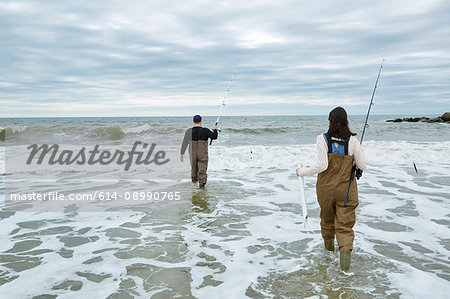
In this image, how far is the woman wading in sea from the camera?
3730 millimetres

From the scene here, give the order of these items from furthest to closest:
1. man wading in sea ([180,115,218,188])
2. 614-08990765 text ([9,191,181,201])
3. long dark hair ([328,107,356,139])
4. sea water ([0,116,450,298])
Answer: man wading in sea ([180,115,218,188]) < 614-08990765 text ([9,191,181,201]) < long dark hair ([328,107,356,139]) < sea water ([0,116,450,298])

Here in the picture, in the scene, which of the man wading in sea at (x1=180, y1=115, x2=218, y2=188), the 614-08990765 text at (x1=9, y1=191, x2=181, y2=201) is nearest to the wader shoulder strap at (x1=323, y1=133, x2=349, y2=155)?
the 614-08990765 text at (x1=9, y1=191, x2=181, y2=201)

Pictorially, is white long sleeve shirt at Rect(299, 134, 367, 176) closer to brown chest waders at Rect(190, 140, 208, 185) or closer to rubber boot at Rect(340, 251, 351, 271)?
rubber boot at Rect(340, 251, 351, 271)

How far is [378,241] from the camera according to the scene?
489 cm

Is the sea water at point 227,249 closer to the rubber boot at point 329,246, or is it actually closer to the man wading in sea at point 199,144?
the rubber boot at point 329,246

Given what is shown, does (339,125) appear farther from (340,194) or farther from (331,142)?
(340,194)

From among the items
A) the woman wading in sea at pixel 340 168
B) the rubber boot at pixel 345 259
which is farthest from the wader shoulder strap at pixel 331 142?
the rubber boot at pixel 345 259

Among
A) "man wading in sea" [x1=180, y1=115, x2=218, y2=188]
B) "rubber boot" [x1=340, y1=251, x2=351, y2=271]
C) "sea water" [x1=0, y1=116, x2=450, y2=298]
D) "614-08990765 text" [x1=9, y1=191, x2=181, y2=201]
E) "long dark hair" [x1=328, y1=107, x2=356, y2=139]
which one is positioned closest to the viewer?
"sea water" [x1=0, y1=116, x2=450, y2=298]

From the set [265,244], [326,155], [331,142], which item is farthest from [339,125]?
[265,244]

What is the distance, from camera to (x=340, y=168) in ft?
12.3

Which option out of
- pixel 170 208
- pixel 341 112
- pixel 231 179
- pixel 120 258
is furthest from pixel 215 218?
pixel 231 179

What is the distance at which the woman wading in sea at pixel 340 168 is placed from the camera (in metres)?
3.73

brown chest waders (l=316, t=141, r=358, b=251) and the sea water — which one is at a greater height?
brown chest waders (l=316, t=141, r=358, b=251)

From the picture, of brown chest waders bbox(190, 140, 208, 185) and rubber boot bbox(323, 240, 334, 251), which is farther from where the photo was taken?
brown chest waders bbox(190, 140, 208, 185)
